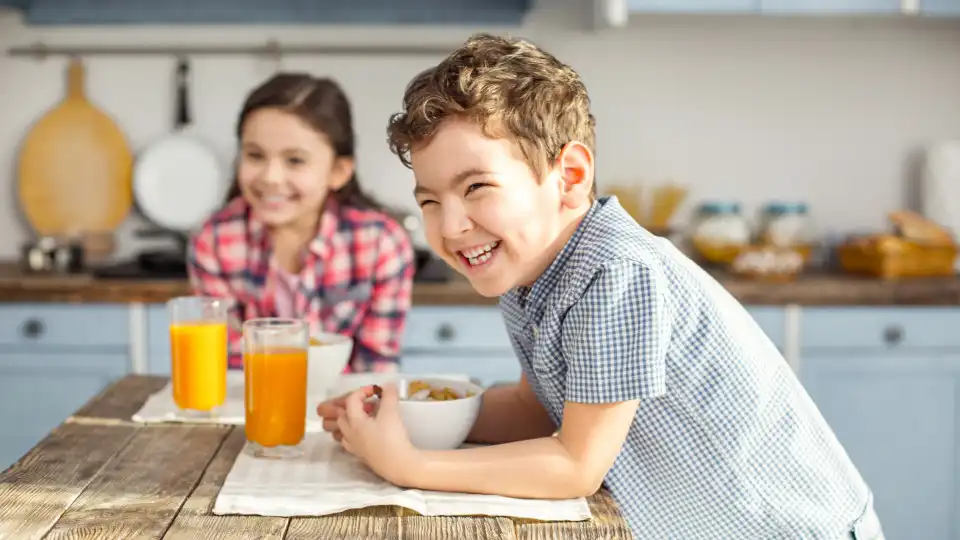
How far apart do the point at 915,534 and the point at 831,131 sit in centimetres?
123

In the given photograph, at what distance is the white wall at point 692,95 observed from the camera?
10.6 ft

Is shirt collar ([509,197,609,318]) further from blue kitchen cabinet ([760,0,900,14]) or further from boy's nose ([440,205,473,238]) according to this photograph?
blue kitchen cabinet ([760,0,900,14])

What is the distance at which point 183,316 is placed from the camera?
4.50 ft

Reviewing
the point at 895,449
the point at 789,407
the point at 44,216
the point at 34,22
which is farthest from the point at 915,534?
the point at 34,22

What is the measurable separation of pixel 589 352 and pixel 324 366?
51 cm

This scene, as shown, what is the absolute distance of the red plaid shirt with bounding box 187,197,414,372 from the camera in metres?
2.05

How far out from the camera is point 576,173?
1.17m

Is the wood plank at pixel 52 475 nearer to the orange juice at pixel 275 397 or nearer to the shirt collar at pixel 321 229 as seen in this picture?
the orange juice at pixel 275 397

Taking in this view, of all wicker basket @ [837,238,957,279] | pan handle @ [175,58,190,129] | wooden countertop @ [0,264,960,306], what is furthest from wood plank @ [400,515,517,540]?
pan handle @ [175,58,190,129]

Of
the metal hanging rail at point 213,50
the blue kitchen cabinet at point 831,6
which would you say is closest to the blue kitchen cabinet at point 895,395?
the blue kitchen cabinet at point 831,6

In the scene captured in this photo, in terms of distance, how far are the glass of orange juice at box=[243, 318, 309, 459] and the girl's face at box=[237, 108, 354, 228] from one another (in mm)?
813

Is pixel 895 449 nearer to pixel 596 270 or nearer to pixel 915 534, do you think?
pixel 915 534

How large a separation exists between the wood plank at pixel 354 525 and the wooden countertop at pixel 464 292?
1.67 meters

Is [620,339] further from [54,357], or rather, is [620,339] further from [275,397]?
[54,357]
